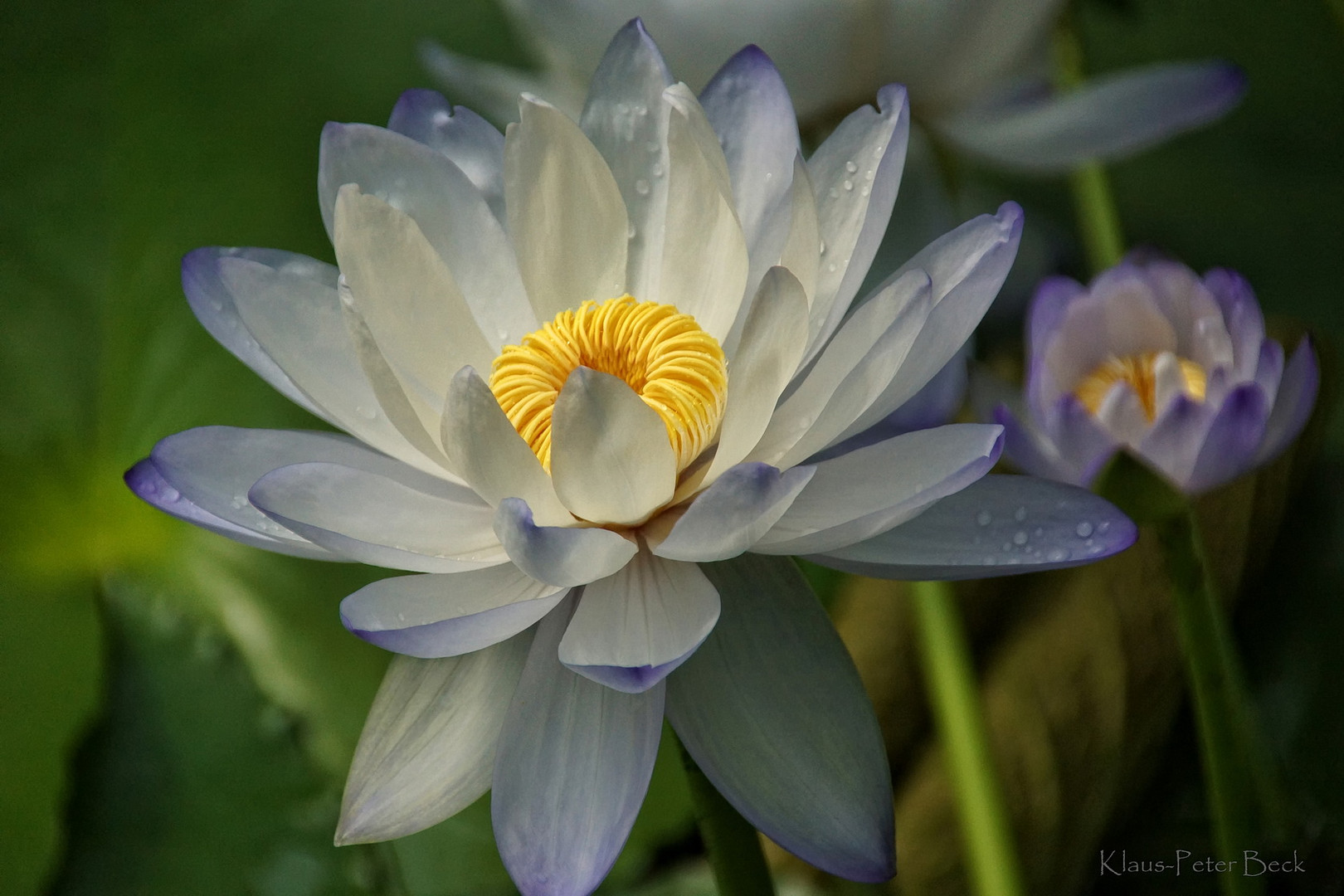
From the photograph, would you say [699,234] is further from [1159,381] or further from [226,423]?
[226,423]

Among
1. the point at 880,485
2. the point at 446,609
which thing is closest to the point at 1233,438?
the point at 880,485

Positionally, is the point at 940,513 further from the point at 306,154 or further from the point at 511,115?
the point at 306,154

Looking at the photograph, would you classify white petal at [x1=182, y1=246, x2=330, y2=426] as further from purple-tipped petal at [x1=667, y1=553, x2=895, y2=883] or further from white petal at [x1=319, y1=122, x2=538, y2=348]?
purple-tipped petal at [x1=667, y1=553, x2=895, y2=883]

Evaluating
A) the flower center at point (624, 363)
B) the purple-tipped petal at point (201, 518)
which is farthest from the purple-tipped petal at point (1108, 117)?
the purple-tipped petal at point (201, 518)

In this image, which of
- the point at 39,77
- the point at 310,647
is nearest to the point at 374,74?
the point at 39,77

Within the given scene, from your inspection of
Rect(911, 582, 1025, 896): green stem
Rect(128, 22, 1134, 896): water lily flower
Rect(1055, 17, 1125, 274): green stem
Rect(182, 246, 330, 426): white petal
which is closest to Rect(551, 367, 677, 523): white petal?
Rect(128, 22, 1134, 896): water lily flower
